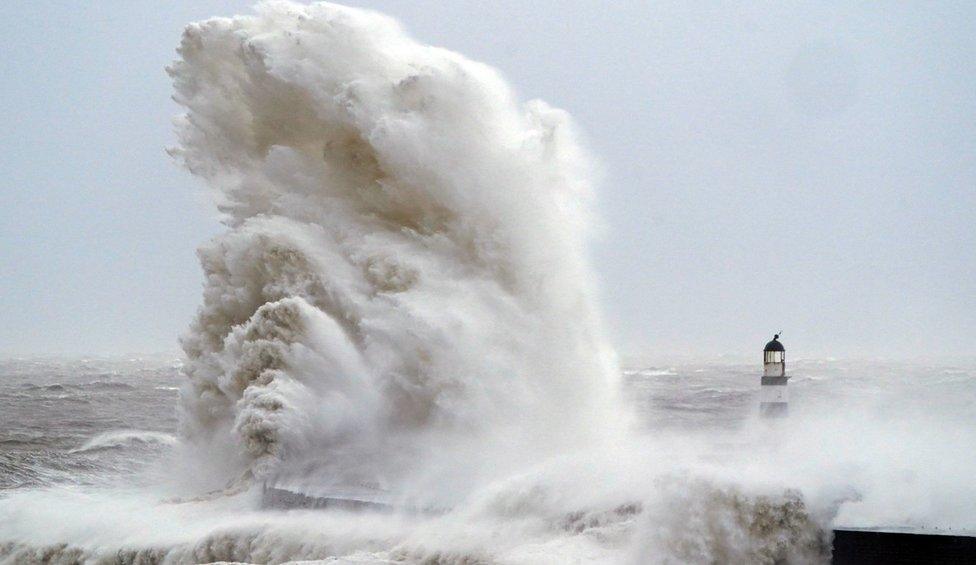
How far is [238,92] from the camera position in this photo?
63.1 feet

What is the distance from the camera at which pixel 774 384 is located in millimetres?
14156

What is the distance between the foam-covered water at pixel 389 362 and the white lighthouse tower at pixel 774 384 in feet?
0.72

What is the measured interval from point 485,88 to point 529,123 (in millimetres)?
984

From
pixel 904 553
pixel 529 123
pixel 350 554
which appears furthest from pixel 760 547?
pixel 529 123

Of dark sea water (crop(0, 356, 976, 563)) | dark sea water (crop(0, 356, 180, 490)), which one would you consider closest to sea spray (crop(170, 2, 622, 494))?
dark sea water (crop(0, 356, 976, 563))

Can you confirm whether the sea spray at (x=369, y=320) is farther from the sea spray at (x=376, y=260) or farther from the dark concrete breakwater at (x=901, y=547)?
the dark concrete breakwater at (x=901, y=547)

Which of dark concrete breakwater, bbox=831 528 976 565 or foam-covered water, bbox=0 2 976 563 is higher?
foam-covered water, bbox=0 2 976 563

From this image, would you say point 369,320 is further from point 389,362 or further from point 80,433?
point 80,433

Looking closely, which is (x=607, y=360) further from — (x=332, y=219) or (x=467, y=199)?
(x=332, y=219)

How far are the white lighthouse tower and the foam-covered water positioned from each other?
0.22 metres

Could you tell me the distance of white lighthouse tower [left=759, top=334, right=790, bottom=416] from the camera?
14008mm

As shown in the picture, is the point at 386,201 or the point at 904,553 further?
the point at 386,201

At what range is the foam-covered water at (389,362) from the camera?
11953 millimetres

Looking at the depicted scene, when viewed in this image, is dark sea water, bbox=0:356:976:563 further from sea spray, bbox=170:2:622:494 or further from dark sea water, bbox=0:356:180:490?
sea spray, bbox=170:2:622:494
